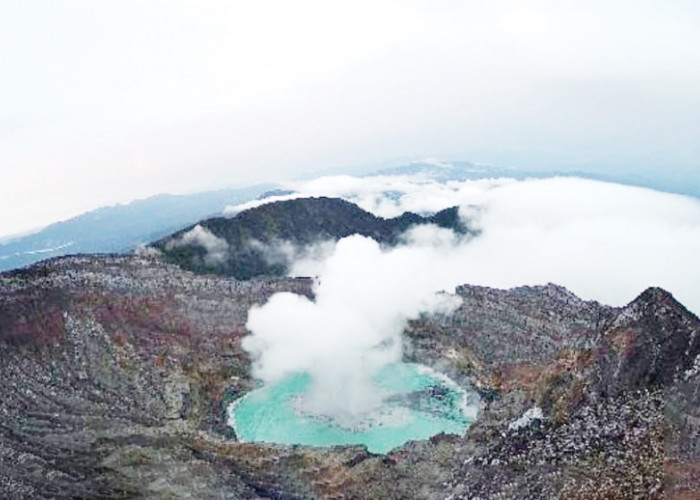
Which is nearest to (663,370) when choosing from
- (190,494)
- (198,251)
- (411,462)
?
(411,462)

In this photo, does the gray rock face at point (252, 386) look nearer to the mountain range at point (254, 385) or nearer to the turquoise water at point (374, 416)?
the mountain range at point (254, 385)

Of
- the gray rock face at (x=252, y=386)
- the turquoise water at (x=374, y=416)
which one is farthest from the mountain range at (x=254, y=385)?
the turquoise water at (x=374, y=416)

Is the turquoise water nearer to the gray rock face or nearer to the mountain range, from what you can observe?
the mountain range

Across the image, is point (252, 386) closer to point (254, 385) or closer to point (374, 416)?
point (254, 385)

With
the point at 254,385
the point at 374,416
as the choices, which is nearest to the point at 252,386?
the point at 254,385

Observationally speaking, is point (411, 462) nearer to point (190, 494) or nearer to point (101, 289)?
point (190, 494)
